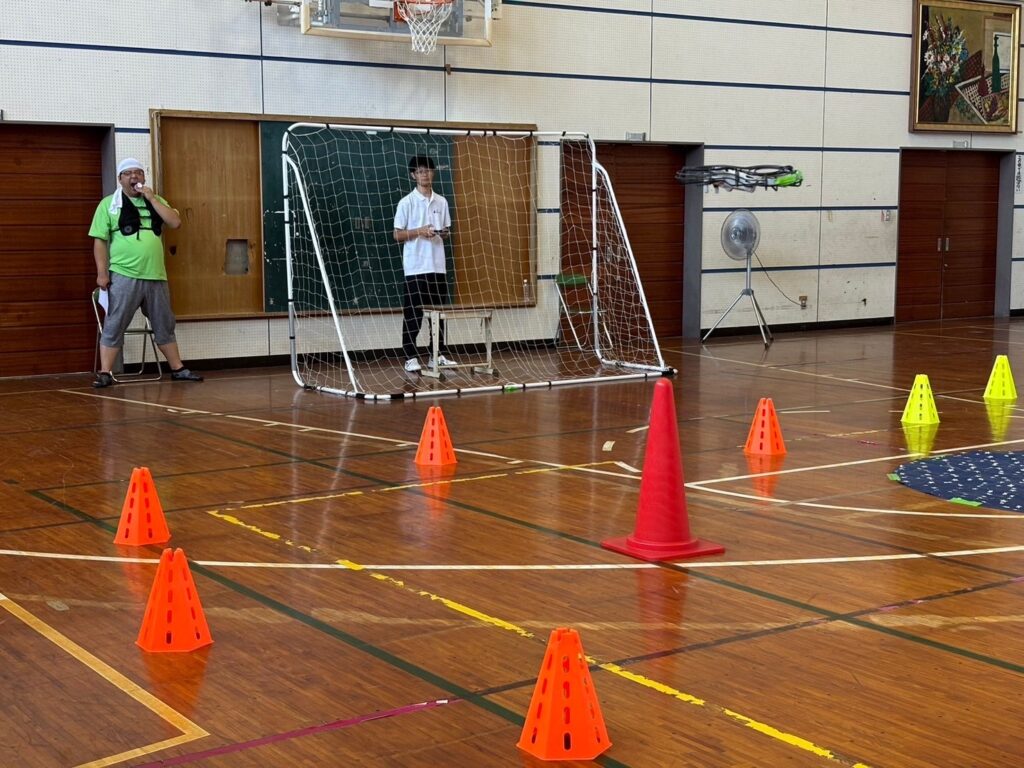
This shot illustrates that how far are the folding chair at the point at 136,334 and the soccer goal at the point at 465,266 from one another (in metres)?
1.27

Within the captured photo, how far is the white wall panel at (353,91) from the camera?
483 inches

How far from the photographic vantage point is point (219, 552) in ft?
17.5

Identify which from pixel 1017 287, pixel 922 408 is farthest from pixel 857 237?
pixel 922 408

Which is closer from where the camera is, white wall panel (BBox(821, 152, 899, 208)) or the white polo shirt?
the white polo shirt

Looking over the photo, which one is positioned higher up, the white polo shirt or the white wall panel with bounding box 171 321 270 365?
the white polo shirt

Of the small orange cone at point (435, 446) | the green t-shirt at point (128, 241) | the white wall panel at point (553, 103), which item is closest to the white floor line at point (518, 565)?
the small orange cone at point (435, 446)

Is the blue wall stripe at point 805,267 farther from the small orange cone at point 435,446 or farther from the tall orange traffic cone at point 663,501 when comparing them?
the tall orange traffic cone at point 663,501

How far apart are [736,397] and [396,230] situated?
353 centimetres

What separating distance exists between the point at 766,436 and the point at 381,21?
22.2 feet

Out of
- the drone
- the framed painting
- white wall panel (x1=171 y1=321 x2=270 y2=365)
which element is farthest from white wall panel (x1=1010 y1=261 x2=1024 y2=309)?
white wall panel (x1=171 y1=321 x2=270 y2=365)

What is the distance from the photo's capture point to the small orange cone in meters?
7.29

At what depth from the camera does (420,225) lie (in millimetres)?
A: 11648

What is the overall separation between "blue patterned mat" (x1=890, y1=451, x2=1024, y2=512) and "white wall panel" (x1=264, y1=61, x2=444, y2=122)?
734cm

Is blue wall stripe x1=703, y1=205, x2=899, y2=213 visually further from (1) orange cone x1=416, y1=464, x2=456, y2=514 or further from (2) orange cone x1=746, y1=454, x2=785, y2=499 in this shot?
(1) orange cone x1=416, y1=464, x2=456, y2=514
